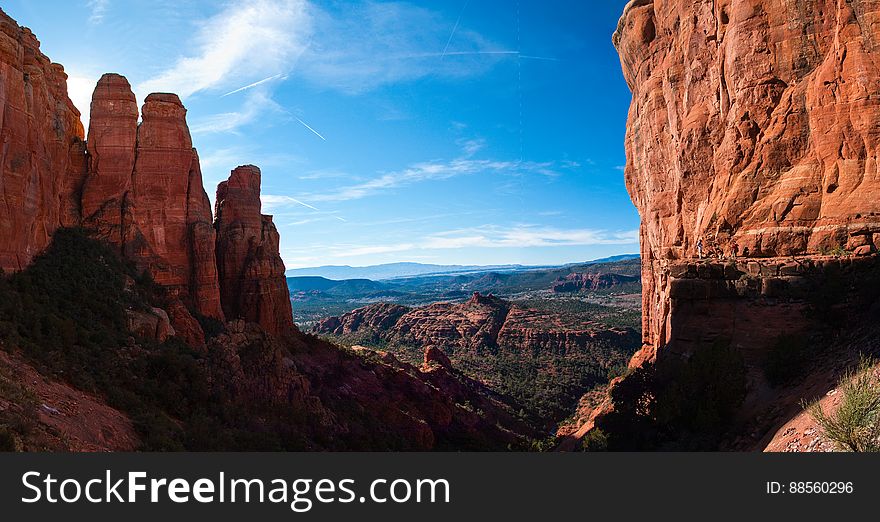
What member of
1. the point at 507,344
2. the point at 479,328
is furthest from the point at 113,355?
the point at 479,328

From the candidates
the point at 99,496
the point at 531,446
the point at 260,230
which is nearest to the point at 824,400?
the point at 99,496

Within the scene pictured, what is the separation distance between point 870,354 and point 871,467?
7651 millimetres

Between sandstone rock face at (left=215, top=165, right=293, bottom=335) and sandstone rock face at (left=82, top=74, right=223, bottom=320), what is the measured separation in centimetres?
349

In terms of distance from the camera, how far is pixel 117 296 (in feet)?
67.3

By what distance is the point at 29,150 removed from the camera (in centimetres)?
1842

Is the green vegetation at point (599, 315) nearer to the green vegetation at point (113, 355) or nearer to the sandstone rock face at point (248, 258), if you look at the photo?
the sandstone rock face at point (248, 258)

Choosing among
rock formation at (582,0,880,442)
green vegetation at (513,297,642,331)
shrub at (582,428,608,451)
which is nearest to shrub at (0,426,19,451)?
rock formation at (582,0,880,442)

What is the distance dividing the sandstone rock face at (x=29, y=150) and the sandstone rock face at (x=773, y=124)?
32259 millimetres

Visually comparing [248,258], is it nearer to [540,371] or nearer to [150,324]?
[150,324]

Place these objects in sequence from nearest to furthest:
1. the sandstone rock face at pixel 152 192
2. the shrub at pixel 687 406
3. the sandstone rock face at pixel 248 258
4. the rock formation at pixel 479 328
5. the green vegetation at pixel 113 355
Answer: the shrub at pixel 687 406, the green vegetation at pixel 113 355, the sandstone rock face at pixel 152 192, the sandstone rock face at pixel 248 258, the rock formation at pixel 479 328

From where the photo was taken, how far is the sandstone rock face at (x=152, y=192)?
2514 centimetres

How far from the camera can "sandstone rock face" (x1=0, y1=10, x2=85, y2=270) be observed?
55.2ft

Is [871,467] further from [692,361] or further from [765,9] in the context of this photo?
[765,9]

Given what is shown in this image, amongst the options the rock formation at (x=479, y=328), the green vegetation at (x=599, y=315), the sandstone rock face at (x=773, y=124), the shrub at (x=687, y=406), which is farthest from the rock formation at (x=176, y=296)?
the green vegetation at (x=599, y=315)
